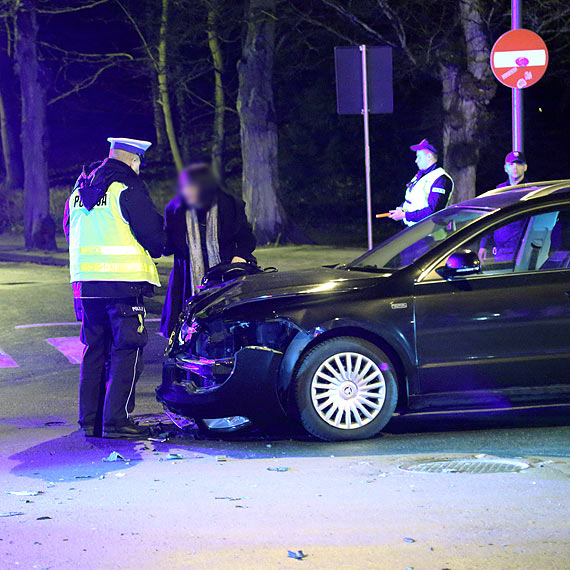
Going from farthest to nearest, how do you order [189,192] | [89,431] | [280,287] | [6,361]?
[6,361] < [189,192] < [89,431] < [280,287]

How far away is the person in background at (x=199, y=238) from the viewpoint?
8.68m

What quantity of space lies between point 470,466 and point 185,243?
10.2 feet

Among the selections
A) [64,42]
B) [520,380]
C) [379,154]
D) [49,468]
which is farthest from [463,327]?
[64,42]

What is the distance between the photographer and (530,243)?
7875 millimetres

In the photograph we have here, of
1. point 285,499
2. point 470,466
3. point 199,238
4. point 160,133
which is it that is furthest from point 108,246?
point 160,133

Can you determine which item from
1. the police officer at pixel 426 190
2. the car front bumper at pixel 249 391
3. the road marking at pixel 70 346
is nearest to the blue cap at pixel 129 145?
the car front bumper at pixel 249 391

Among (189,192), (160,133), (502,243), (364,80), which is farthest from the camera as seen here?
(160,133)

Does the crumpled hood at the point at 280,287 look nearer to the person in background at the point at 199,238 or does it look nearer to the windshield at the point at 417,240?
the windshield at the point at 417,240

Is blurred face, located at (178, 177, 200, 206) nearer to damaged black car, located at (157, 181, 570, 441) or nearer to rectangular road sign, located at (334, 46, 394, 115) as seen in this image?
damaged black car, located at (157, 181, 570, 441)

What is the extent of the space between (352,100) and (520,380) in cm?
683

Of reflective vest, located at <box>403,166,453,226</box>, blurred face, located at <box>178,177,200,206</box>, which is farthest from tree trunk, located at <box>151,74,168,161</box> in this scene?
blurred face, located at <box>178,177,200,206</box>

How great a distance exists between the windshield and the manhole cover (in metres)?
1.47

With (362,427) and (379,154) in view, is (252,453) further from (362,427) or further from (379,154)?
(379,154)

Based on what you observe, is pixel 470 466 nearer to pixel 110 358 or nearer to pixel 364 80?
pixel 110 358
